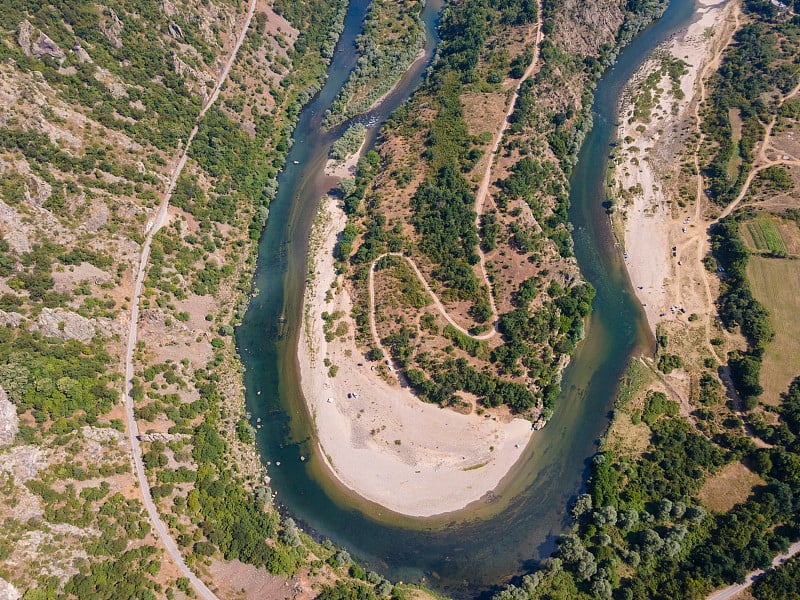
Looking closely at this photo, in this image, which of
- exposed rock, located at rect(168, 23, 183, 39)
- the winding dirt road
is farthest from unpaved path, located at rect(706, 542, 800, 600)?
exposed rock, located at rect(168, 23, 183, 39)

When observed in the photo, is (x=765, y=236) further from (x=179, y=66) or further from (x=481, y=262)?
(x=179, y=66)

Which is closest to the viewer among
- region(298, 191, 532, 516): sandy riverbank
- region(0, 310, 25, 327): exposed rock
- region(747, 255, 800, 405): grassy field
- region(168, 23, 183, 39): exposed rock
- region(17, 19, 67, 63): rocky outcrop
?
region(0, 310, 25, 327): exposed rock

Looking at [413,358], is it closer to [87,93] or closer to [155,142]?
[155,142]

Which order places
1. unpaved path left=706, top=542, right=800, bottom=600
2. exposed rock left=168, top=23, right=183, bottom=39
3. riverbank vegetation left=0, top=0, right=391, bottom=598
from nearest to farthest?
unpaved path left=706, top=542, right=800, bottom=600, riverbank vegetation left=0, top=0, right=391, bottom=598, exposed rock left=168, top=23, right=183, bottom=39

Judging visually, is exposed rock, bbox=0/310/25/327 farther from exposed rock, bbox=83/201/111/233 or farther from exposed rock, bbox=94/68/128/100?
exposed rock, bbox=94/68/128/100

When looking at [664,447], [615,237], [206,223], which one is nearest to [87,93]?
[206,223]

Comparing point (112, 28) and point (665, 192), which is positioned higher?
point (112, 28)

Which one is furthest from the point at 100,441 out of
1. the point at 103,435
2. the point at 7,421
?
the point at 7,421
